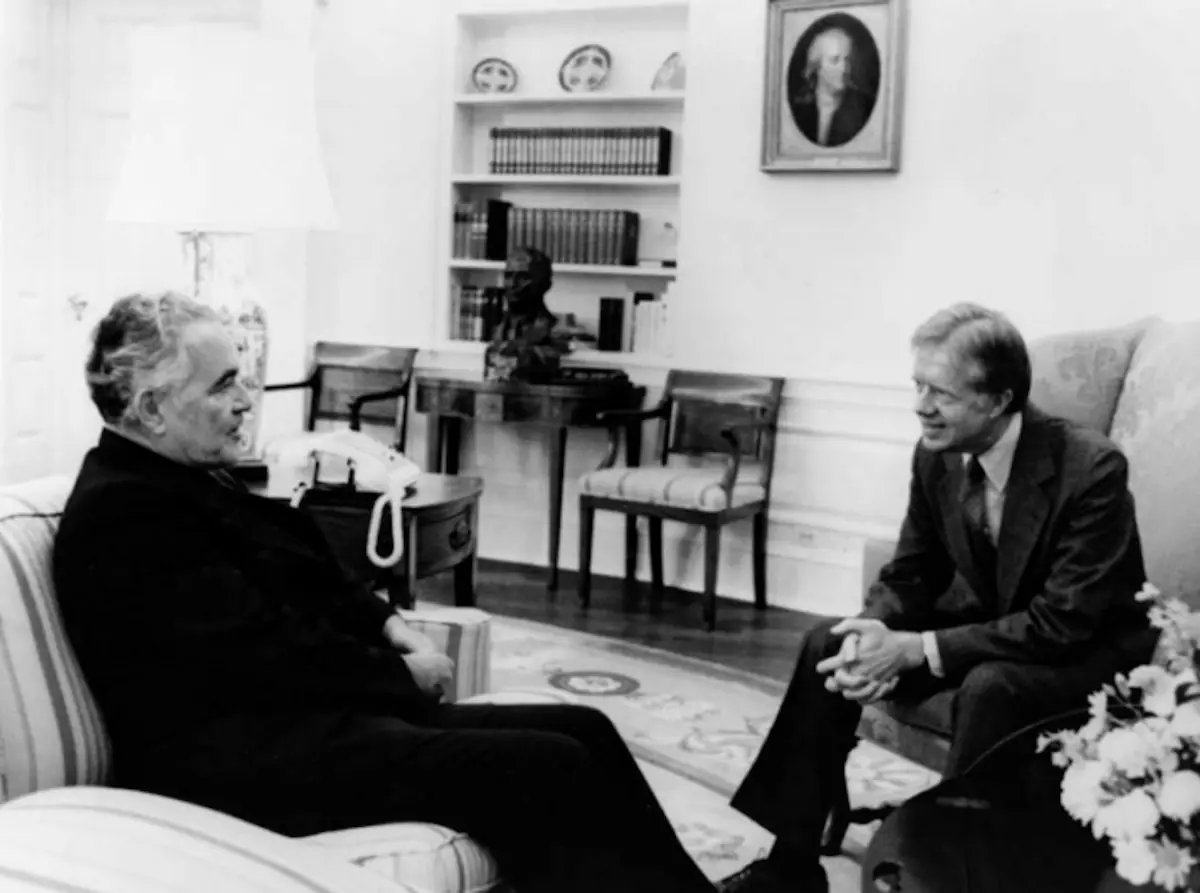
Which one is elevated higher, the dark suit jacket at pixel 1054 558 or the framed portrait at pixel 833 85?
the framed portrait at pixel 833 85

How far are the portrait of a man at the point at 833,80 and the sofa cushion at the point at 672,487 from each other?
1.27 metres

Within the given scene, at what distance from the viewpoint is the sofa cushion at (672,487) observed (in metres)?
4.61

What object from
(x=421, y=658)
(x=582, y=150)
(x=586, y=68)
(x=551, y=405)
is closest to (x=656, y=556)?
(x=551, y=405)

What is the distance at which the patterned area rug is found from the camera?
2.78 metres

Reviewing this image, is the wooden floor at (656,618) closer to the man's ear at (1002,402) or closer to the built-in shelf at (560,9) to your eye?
the man's ear at (1002,402)

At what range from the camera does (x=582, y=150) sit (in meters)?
5.38

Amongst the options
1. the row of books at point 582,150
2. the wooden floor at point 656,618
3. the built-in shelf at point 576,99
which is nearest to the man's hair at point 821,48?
the built-in shelf at point 576,99

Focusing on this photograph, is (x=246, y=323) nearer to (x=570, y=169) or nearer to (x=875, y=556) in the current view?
(x=875, y=556)

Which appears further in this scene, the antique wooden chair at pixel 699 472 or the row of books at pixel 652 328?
the row of books at pixel 652 328

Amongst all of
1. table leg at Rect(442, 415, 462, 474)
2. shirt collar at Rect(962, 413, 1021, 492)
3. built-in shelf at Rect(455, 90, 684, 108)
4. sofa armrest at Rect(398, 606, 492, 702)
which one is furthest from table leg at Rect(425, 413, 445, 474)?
shirt collar at Rect(962, 413, 1021, 492)

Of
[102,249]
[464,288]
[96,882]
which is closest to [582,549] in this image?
[464,288]

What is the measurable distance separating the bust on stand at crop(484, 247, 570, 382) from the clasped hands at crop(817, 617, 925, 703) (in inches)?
115

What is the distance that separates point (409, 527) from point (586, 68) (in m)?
3.02

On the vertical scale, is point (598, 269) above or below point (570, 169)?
below
